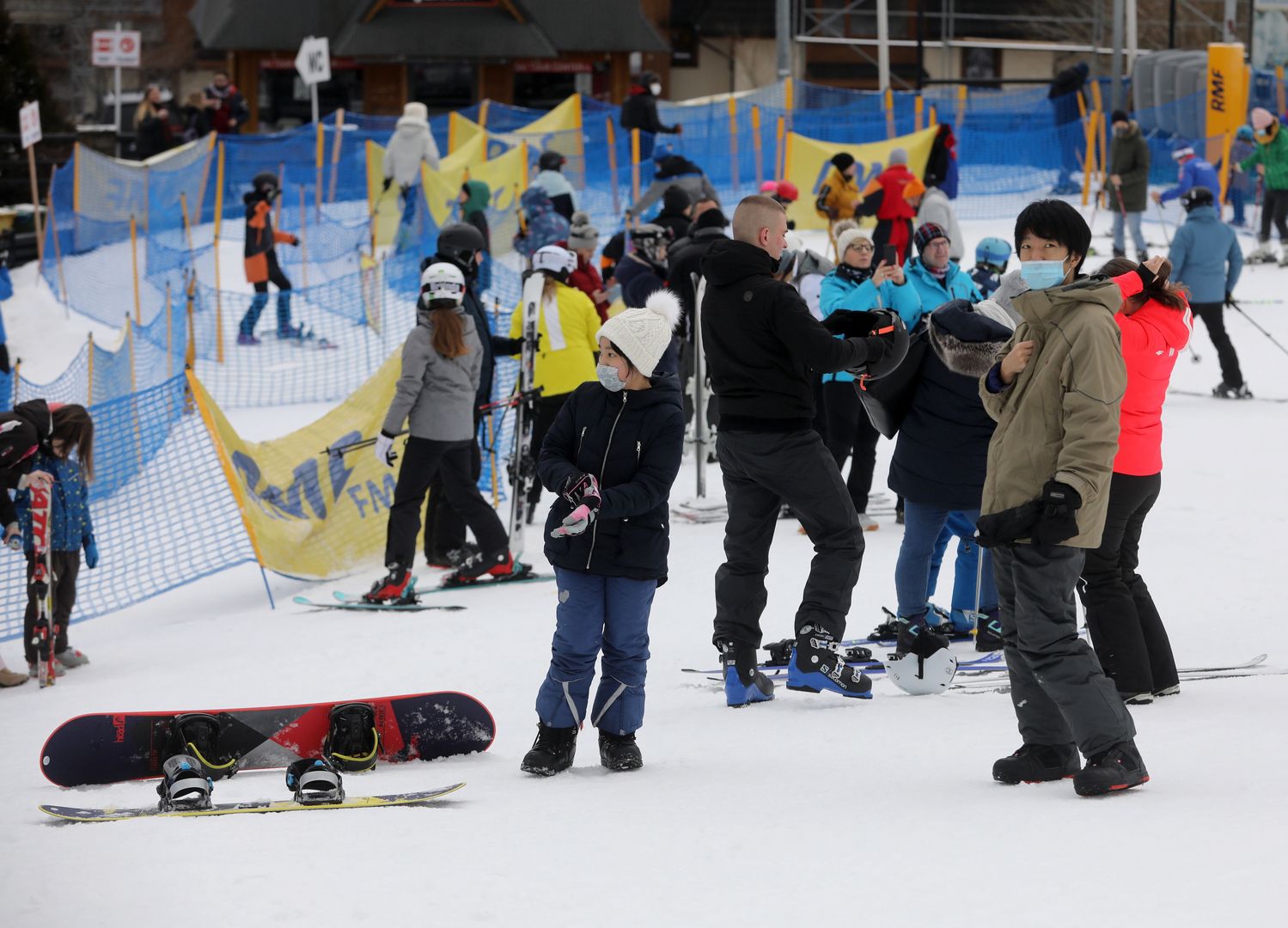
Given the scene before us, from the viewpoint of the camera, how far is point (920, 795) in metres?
5.07

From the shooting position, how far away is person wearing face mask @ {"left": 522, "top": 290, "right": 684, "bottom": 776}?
550 centimetres

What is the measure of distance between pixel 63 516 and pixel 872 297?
405 centimetres

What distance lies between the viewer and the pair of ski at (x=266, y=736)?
5762mm

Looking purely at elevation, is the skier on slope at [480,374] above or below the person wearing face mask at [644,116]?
below

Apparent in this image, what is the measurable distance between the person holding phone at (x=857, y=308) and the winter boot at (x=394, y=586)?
7.68ft

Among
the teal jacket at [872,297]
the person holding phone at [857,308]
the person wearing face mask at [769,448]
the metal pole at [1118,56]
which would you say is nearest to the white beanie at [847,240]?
the person holding phone at [857,308]

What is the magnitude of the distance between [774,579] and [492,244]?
35.8 feet

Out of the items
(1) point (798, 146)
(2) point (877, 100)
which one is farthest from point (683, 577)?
(2) point (877, 100)

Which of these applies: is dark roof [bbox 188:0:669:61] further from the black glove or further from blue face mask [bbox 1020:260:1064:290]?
the black glove

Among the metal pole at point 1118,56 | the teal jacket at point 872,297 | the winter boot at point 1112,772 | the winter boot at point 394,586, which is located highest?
the metal pole at point 1118,56

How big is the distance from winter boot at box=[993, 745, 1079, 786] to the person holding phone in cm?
188

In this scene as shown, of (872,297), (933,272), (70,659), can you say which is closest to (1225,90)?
(933,272)

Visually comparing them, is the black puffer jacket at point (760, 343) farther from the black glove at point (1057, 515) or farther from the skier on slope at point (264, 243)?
the skier on slope at point (264, 243)

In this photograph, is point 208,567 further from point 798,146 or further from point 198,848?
point 798,146
